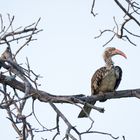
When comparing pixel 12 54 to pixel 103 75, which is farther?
pixel 103 75

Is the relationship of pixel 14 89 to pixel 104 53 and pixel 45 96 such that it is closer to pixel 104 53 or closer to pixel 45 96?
pixel 45 96

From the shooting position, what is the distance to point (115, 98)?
19.0 feet

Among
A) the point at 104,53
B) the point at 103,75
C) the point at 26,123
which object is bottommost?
the point at 26,123

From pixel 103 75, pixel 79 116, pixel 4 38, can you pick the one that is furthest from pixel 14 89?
pixel 103 75

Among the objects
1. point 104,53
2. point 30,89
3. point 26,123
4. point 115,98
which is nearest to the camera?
point 26,123

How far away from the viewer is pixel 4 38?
486 centimetres

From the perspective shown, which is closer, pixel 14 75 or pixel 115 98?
pixel 14 75

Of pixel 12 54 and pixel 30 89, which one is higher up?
pixel 12 54


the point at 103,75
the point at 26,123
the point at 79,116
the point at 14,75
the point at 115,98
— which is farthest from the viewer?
the point at 103,75

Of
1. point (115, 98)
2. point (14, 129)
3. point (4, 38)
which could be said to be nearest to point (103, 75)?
point (115, 98)

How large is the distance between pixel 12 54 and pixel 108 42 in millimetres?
968

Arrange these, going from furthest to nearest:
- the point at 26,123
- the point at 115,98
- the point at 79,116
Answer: the point at 79,116 → the point at 115,98 → the point at 26,123

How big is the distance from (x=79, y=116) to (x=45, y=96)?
2.38m

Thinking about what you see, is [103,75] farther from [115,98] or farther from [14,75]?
[14,75]
